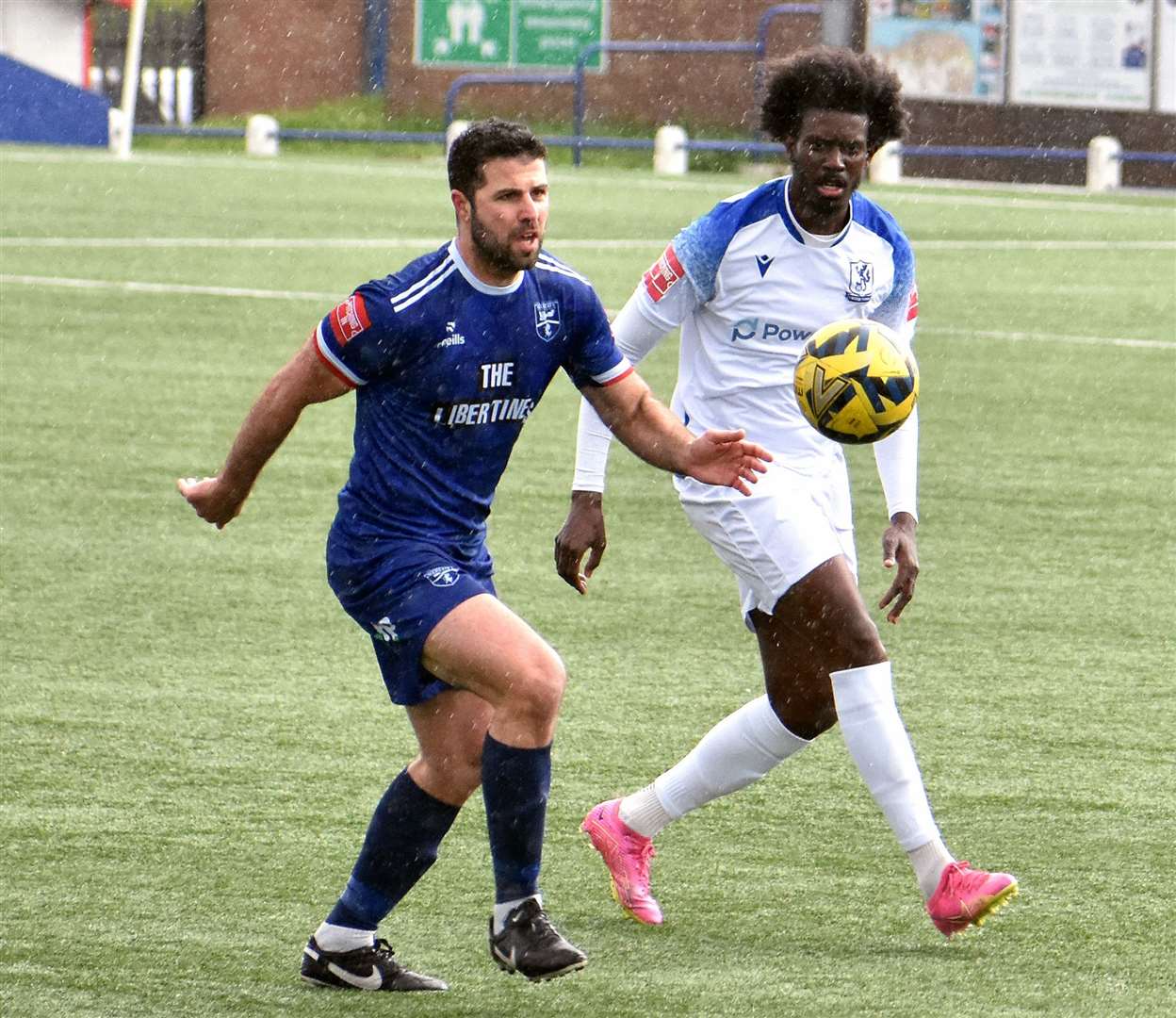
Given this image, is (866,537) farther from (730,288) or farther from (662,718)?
(730,288)

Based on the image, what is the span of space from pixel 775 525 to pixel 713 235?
78cm

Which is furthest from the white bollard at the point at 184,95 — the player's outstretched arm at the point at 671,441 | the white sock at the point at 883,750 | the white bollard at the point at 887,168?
the white sock at the point at 883,750

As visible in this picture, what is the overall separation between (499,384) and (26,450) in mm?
7369

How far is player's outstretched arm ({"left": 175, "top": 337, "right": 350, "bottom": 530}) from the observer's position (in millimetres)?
4934

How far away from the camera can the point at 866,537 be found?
10.4 m

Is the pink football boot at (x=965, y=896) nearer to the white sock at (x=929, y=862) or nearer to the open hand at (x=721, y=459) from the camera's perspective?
the white sock at (x=929, y=862)

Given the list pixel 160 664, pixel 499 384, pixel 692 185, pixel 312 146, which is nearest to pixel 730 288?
pixel 499 384

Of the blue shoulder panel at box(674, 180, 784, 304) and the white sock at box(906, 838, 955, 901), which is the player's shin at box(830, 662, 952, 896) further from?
the blue shoulder panel at box(674, 180, 784, 304)

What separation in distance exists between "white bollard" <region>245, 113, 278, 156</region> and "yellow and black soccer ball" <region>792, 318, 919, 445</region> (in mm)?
34920

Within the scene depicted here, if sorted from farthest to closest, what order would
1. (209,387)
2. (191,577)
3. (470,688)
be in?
1. (209,387)
2. (191,577)
3. (470,688)

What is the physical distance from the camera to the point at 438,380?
4.96m

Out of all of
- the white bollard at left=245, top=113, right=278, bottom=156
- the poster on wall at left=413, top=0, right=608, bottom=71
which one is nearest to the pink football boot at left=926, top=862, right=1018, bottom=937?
the white bollard at left=245, top=113, right=278, bottom=156

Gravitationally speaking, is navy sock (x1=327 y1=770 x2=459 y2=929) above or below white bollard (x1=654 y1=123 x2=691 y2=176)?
below

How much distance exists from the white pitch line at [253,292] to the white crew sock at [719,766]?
12111mm
